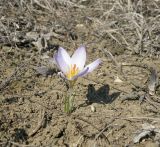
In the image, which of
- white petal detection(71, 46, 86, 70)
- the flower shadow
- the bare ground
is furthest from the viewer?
the flower shadow

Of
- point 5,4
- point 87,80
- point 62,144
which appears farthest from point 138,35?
point 62,144

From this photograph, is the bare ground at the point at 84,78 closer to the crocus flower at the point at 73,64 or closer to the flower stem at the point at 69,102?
the flower stem at the point at 69,102

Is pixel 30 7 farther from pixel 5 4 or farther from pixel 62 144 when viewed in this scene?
pixel 62 144

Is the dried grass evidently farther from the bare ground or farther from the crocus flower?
the crocus flower

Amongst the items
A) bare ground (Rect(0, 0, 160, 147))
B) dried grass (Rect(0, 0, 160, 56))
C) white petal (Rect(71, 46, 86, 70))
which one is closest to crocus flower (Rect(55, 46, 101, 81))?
white petal (Rect(71, 46, 86, 70))

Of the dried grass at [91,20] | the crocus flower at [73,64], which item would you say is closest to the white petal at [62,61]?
the crocus flower at [73,64]
